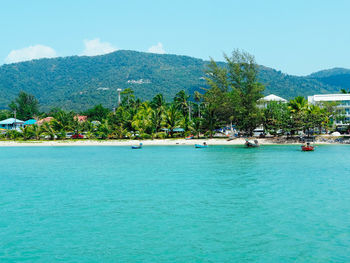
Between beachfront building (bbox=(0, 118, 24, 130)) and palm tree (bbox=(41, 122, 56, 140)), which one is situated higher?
beachfront building (bbox=(0, 118, 24, 130))

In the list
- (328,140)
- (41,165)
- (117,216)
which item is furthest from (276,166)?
(328,140)

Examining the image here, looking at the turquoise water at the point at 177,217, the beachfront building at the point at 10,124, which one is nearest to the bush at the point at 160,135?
the turquoise water at the point at 177,217

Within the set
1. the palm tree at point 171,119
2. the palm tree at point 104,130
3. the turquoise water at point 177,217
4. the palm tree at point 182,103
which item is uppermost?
the palm tree at point 182,103

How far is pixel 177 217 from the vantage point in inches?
773

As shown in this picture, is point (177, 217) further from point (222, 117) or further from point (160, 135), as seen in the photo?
point (160, 135)

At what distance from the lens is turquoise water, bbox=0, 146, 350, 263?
14562 mm

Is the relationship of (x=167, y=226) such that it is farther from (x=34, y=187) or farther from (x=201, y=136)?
(x=201, y=136)

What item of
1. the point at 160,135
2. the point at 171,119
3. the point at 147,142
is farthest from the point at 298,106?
the point at 147,142

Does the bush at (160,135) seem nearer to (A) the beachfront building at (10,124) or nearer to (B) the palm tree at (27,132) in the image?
(B) the palm tree at (27,132)

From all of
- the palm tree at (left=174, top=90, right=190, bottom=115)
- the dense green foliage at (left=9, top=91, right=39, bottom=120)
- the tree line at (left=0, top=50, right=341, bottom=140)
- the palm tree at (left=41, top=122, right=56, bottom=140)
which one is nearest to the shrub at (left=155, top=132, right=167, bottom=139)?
the tree line at (left=0, top=50, right=341, bottom=140)

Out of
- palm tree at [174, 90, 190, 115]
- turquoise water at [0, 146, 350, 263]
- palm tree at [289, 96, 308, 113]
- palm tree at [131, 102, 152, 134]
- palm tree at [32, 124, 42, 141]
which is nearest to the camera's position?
turquoise water at [0, 146, 350, 263]

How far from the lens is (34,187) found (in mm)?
29828

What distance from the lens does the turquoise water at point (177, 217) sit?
14562mm

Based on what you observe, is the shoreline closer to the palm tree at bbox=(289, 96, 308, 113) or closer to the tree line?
the tree line
